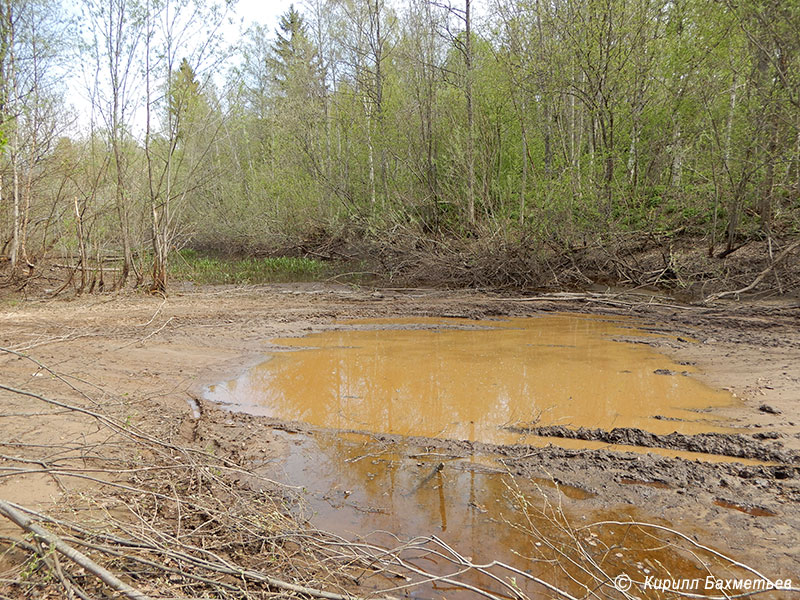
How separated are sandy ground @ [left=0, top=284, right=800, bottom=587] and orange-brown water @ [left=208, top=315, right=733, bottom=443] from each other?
43 centimetres

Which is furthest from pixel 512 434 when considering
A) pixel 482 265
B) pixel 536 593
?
pixel 482 265

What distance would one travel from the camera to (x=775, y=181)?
10625 mm

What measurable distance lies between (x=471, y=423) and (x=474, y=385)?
116 centimetres

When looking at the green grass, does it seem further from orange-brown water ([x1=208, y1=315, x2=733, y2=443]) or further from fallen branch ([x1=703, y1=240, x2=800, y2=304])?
fallen branch ([x1=703, y1=240, x2=800, y2=304])

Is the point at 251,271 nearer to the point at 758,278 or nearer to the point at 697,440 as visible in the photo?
the point at 758,278

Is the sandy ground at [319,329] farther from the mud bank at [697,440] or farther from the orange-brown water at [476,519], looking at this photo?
the orange-brown water at [476,519]

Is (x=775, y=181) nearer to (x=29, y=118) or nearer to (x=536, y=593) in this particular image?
(x=536, y=593)

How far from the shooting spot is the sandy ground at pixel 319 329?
3523 millimetres

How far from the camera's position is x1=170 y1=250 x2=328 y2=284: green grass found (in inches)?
683

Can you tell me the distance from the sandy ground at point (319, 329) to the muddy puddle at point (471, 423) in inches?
10.0

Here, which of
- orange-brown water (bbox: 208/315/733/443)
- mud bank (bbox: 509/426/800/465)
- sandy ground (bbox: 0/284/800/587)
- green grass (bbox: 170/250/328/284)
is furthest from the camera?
green grass (bbox: 170/250/328/284)

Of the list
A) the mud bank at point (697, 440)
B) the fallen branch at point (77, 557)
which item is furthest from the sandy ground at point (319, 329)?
the fallen branch at point (77, 557)

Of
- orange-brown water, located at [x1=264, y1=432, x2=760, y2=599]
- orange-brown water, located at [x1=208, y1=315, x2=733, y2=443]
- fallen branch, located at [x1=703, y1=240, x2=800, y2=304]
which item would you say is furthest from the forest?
orange-brown water, located at [x1=264, y1=432, x2=760, y2=599]

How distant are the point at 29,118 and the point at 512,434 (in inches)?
507
